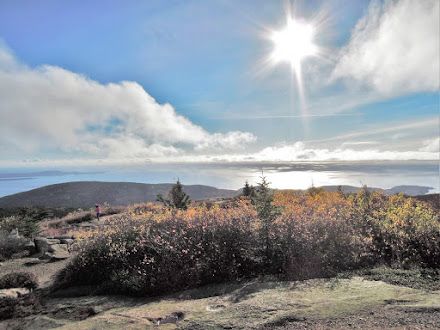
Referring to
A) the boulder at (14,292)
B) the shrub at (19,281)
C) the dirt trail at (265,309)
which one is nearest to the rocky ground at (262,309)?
the dirt trail at (265,309)

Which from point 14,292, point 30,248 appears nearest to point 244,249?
point 14,292

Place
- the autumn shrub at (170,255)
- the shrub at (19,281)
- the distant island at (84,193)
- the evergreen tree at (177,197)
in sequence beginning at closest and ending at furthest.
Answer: the autumn shrub at (170,255) → the shrub at (19,281) → the evergreen tree at (177,197) → the distant island at (84,193)

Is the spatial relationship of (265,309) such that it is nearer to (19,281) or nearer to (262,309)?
(262,309)

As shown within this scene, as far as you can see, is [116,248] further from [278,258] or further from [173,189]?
[173,189]

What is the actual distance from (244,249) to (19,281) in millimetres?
5630

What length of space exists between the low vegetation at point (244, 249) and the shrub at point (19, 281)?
24.5 inches

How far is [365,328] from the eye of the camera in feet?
10.3

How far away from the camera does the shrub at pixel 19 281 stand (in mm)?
6266

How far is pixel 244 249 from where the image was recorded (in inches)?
239

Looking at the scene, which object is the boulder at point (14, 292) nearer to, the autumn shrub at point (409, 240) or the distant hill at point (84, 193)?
the autumn shrub at point (409, 240)

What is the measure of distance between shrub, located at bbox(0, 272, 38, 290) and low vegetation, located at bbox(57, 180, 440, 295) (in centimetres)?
62

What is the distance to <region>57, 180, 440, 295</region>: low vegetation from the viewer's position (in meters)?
5.63

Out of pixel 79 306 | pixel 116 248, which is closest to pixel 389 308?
pixel 79 306

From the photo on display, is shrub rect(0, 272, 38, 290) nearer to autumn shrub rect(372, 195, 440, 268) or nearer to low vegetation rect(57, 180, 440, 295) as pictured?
low vegetation rect(57, 180, 440, 295)
